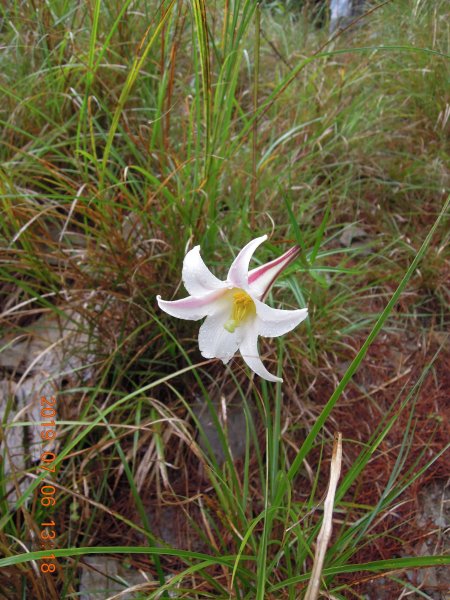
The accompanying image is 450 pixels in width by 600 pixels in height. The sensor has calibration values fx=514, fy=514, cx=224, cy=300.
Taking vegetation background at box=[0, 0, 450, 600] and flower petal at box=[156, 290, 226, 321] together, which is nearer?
flower petal at box=[156, 290, 226, 321]

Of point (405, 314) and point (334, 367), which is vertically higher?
point (405, 314)

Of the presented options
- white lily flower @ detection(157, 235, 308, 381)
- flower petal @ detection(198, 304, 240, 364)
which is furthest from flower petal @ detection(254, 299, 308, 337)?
flower petal @ detection(198, 304, 240, 364)

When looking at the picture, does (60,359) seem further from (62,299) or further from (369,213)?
(369,213)

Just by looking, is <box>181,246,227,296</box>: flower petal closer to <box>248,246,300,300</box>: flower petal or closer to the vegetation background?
<box>248,246,300,300</box>: flower petal

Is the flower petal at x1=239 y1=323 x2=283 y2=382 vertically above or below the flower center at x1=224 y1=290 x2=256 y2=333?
below

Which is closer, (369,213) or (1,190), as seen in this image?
(1,190)

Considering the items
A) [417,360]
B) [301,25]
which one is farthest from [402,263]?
[301,25]

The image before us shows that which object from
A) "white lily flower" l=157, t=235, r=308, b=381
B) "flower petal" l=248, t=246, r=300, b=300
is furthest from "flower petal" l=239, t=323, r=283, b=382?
"flower petal" l=248, t=246, r=300, b=300
